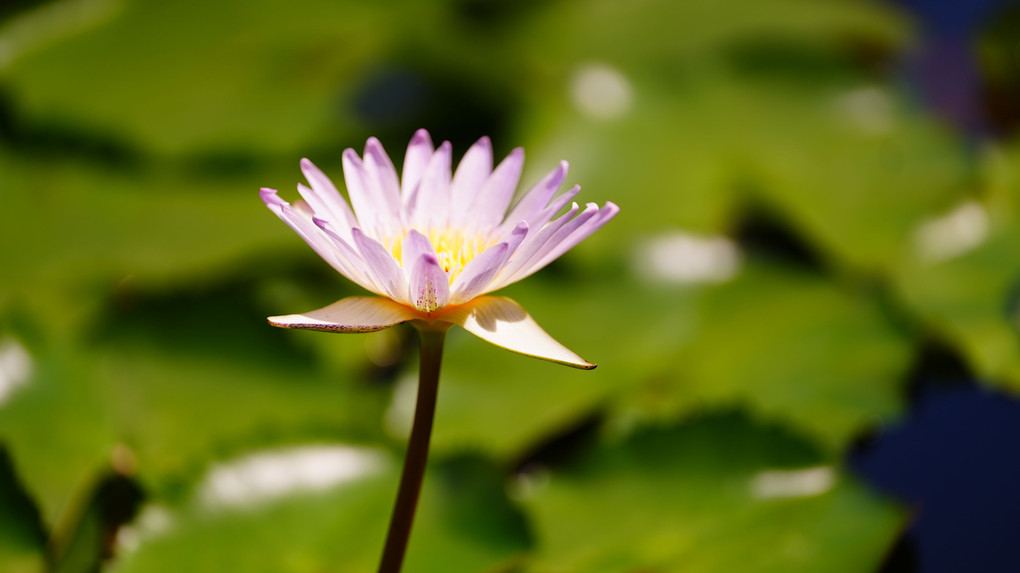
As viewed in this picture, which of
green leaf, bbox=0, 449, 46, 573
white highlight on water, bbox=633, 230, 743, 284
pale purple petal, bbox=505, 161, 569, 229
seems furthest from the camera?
white highlight on water, bbox=633, 230, 743, 284

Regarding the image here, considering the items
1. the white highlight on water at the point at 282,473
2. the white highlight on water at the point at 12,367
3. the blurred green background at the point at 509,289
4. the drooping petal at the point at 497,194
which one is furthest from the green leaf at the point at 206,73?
the drooping petal at the point at 497,194

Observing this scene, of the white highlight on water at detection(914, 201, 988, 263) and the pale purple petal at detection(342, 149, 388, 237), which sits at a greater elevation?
the white highlight on water at detection(914, 201, 988, 263)

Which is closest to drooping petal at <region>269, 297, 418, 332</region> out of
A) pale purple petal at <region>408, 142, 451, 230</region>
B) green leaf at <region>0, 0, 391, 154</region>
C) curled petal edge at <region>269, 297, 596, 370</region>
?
curled petal edge at <region>269, 297, 596, 370</region>

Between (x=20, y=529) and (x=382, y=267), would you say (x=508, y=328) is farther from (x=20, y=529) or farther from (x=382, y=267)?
(x=20, y=529)

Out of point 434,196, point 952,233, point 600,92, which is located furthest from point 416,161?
point 952,233

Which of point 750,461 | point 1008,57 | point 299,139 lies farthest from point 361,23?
point 1008,57

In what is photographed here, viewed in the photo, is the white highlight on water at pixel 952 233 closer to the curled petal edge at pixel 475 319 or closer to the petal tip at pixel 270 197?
the curled petal edge at pixel 475 319

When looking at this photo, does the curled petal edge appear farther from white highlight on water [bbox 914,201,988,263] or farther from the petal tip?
white highlight on water [bbox 914,201,988,263]
